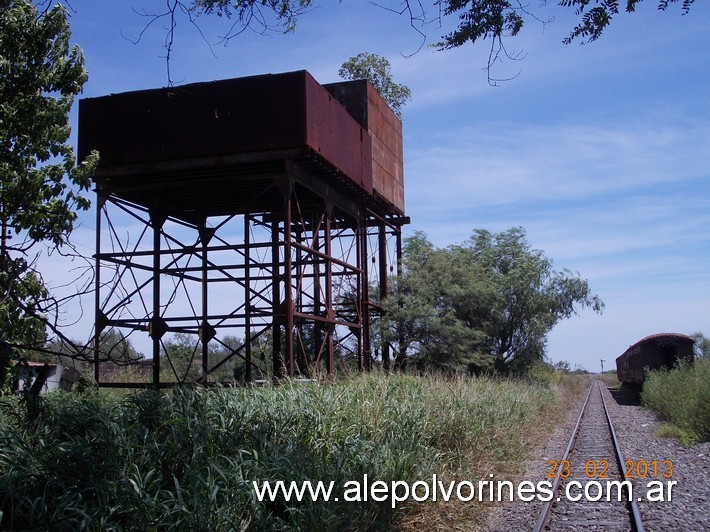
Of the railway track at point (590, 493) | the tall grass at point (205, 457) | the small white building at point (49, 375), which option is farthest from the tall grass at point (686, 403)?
the small white building at point (49, 375)

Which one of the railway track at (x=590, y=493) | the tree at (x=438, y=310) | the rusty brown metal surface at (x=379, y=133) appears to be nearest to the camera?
the railway track at (x=590, y=493)

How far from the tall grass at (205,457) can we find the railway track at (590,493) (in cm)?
153

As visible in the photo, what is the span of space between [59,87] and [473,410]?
8.64 metres

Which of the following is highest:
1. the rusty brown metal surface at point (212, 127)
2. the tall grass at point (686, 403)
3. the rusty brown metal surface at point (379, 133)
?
the rusty brown metal surface at point (379, 133)

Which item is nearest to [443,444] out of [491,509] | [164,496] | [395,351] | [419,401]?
[419,401]

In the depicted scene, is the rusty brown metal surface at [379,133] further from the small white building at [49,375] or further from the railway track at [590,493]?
the railway track at [590,493]

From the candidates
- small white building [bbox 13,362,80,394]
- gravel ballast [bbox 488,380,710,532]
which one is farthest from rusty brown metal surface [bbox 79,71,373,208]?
gravel ballast [bbox 488,380,710,532]

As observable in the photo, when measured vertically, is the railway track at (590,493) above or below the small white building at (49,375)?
below

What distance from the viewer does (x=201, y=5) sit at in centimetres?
708

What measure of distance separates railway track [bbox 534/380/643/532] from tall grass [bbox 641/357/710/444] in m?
1.98

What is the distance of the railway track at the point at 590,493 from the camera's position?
880 centimetres

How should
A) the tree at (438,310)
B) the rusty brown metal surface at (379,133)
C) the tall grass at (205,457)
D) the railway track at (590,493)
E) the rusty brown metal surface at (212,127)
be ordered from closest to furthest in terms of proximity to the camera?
the tall grass at (205,457) < the railway track at (590,493) < the rusty brown metal surface at (212,127) < the rusty brown metal surface at (379,133) < the tree at (438,310)

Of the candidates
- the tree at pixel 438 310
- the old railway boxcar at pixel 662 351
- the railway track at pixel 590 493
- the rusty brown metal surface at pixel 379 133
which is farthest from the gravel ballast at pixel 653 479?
the old railway boxcar at pixel 662 351

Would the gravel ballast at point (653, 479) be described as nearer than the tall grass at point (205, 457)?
No
